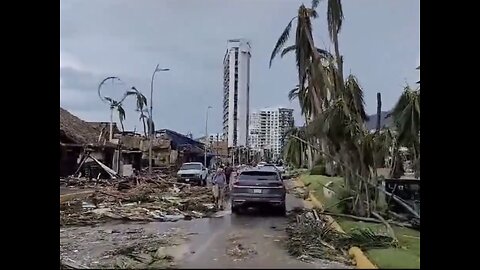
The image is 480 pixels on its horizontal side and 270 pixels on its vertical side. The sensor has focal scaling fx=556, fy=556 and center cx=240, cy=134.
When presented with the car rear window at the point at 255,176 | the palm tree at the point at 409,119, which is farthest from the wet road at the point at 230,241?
the palm tree at the point at 409,119

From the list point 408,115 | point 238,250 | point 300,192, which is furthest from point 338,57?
point 238,250

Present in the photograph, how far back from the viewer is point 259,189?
107 inches

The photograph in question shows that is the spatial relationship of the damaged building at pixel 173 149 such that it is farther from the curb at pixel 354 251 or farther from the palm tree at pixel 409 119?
the palm tree at pixel 409 119

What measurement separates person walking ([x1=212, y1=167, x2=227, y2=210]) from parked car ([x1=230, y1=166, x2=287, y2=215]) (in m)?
0.05

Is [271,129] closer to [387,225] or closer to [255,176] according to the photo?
[255,176]

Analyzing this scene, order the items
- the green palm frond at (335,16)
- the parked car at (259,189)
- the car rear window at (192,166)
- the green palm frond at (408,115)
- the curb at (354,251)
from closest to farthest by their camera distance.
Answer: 1. the curb at (354,251)
2. the green palm frond at (408,115)
3. the green palm frond at (335,16)
4. the parked car at (259,189)
5. the car rear window at (192,166)

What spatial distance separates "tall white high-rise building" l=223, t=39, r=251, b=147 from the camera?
2684 mm

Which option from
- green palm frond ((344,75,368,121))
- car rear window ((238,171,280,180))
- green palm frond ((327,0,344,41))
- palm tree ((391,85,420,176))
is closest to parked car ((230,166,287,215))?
car rear window ((238,171,280,180))

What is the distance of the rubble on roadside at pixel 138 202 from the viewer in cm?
266

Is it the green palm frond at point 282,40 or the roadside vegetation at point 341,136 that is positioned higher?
the green palm frond at point 282,40

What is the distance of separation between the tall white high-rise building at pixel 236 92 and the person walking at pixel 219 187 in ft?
0.52

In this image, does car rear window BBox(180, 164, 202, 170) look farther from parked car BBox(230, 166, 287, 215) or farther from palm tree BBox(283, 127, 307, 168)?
palm tree BBox(283, 127, 307, 168)
